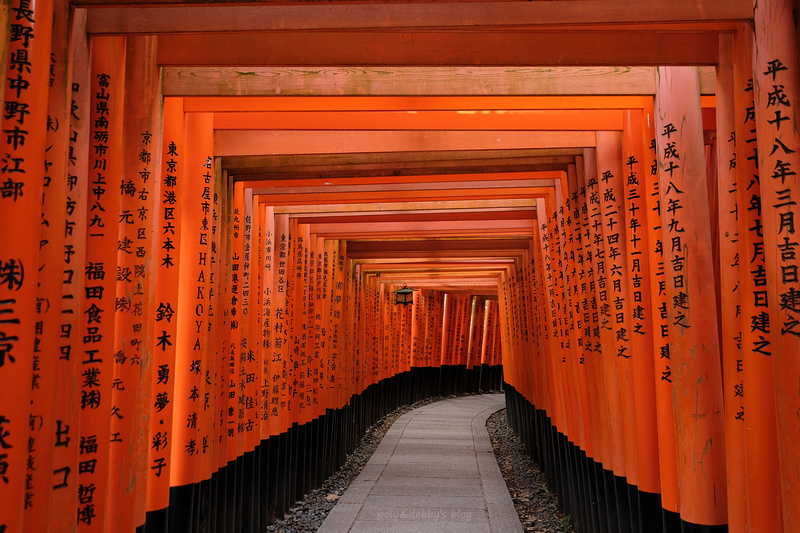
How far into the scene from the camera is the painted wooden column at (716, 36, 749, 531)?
124 inches

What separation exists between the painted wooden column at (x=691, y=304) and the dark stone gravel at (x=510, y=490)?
13.0 ft

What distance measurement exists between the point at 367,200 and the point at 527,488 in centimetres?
505

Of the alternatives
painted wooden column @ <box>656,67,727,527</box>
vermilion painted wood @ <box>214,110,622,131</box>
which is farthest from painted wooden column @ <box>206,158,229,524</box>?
painted wooden column @ <box>656,67,727,527</box>

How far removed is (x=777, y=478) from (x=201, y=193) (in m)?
3.93

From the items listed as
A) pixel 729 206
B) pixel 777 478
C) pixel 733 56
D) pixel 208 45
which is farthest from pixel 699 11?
pixel 208 45

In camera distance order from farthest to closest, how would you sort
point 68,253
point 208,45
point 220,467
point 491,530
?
point 491,530 → point 220,467 → point 208,45 → point 68,253

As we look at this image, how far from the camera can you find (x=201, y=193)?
4.89 meters

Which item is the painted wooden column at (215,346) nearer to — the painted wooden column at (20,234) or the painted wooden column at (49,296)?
the painted wooden column at (49,296)

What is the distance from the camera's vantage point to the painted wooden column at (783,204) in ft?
8.36

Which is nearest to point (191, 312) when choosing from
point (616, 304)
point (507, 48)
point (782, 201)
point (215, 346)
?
point (215, 346)

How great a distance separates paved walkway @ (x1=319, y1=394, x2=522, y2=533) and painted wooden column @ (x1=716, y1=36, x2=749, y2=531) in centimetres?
415

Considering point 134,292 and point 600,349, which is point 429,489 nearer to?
point 600,349

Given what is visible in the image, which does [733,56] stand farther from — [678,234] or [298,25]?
[298,25]

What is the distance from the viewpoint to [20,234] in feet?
7.60
